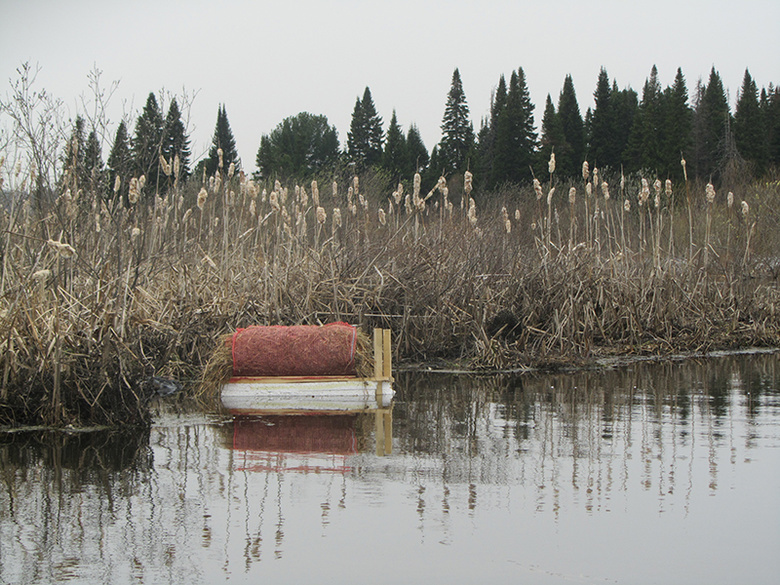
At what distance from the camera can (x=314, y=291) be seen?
1291 centimetres

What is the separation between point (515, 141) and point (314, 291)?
59.9m

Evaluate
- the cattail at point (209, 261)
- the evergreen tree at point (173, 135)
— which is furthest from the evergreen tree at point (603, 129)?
the cattail at point (209, 261)

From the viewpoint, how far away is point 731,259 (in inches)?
709

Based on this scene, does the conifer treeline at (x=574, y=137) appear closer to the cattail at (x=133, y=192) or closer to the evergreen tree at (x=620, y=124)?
the evergreen tree at (x=620, y=124)

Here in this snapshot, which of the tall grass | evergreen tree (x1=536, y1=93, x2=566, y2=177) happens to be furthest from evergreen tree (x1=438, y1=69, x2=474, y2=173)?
the tall grass

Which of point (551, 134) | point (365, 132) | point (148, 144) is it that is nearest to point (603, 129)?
point (551, 134)

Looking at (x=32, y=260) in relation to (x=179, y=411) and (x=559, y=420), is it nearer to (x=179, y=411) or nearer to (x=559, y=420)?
(x=179, y=411)

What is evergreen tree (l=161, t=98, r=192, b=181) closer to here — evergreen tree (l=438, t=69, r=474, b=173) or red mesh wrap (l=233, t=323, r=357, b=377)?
red mesh wrap (l=233, t=323, r=357, b=377)

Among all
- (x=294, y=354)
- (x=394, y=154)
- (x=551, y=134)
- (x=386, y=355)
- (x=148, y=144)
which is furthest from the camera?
(x=394, y=154)

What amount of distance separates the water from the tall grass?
0.82 metres

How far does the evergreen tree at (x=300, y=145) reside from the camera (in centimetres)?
9425

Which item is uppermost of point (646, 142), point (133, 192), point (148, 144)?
point (646, 142)

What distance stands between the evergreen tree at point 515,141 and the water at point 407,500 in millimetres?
60309

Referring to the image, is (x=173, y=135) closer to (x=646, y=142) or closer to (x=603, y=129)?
(x=646, y=142)
